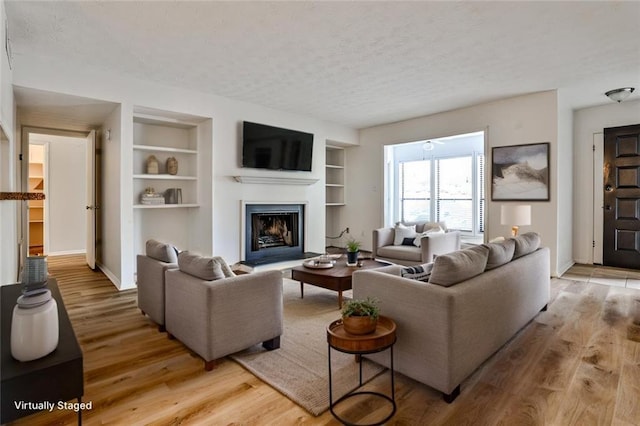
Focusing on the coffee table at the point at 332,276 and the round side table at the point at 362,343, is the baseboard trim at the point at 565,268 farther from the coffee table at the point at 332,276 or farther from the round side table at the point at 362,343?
the round side table at the point at 362,343

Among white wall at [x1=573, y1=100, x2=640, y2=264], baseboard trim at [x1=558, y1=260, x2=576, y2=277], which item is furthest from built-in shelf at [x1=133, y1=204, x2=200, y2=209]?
white wall at [x1=573, y1=100, x2=640, y2=264]

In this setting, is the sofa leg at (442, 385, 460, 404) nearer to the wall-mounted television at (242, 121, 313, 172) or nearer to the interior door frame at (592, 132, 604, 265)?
the wall-mounted television at (242, 121, 313, 172)

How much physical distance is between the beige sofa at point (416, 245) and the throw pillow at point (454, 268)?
2.53 meters

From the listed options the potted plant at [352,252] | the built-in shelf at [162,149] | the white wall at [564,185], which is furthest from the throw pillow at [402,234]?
the built-in shelf at [162,149]

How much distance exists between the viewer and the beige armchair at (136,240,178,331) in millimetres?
2850

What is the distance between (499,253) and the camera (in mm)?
2441

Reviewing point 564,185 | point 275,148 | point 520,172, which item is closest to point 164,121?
point 275,148

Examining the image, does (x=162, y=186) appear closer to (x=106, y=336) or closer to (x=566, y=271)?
(x=106, y=336)

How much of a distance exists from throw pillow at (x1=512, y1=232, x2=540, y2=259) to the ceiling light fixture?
3.02 m

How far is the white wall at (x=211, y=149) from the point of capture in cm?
378

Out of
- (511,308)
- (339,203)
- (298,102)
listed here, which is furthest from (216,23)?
(339,203)

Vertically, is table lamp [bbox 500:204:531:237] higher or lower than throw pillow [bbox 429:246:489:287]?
higher

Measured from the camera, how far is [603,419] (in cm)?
177

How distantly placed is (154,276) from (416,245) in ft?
11.9
